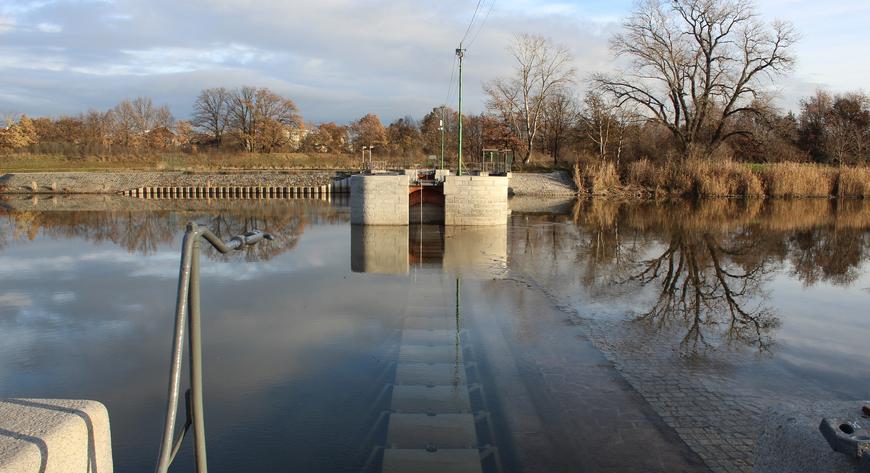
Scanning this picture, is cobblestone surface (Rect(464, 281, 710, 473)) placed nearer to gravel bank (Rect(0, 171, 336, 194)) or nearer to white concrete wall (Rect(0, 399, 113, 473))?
white concrete wall (Rect(0, 399, 113, 473))

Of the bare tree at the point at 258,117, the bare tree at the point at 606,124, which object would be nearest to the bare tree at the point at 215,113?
the bare tree at the point at 258,117

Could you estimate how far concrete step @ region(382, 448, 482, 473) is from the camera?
5332mm

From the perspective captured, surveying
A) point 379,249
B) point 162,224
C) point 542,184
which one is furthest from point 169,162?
point 379,249

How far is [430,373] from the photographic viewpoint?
767 centimetres

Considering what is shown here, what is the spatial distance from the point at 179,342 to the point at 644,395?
5.53 meters

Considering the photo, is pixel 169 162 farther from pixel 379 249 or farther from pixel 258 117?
pixel 379 249

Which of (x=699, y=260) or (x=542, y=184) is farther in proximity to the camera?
(x=542, y=184)

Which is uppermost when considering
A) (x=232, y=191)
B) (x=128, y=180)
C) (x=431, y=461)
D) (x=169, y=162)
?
(x=169, y=162)

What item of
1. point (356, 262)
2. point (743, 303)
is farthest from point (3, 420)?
point (356, 262)

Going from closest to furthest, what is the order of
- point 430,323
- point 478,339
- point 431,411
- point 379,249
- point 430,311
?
point 431,411 → point 478,339 → point 430,323 → point 430,311 → point 379,249

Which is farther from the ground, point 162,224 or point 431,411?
point 162,224

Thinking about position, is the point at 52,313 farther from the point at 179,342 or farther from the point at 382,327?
the point at 179,342

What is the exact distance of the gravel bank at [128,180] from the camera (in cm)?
5147

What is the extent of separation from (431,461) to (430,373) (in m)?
2.22
